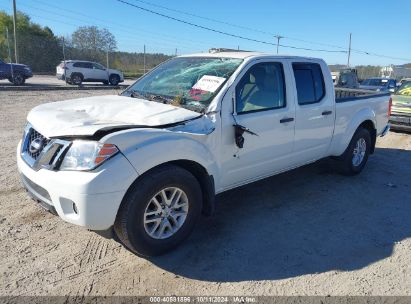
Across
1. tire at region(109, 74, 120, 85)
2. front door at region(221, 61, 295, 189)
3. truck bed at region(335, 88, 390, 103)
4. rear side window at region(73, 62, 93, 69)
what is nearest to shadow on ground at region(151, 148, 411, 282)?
front door at region(221, 61, 295, 189)

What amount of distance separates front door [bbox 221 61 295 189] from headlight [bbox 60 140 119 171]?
127 cm

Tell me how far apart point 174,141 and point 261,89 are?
1.47 m

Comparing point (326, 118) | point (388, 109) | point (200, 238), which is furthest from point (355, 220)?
point (388, 109)

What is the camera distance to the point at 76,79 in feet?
81.7

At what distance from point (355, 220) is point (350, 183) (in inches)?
57.0

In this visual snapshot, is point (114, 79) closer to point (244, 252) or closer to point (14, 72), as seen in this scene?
point (14, 72)

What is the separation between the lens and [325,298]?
299 centimetres

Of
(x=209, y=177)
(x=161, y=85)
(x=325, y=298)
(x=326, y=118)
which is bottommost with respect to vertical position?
(x=325, y=298)

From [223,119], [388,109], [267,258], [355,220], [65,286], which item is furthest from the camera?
[388,109]

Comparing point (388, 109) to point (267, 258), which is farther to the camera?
point (388, 109)

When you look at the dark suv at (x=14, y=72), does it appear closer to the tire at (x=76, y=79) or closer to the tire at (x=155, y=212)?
the tire at (x=76, y=79)

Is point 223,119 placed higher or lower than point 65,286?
higher

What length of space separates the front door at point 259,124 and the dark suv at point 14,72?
65.6ft

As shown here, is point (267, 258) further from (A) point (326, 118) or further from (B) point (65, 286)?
(A) point (326, 118)
